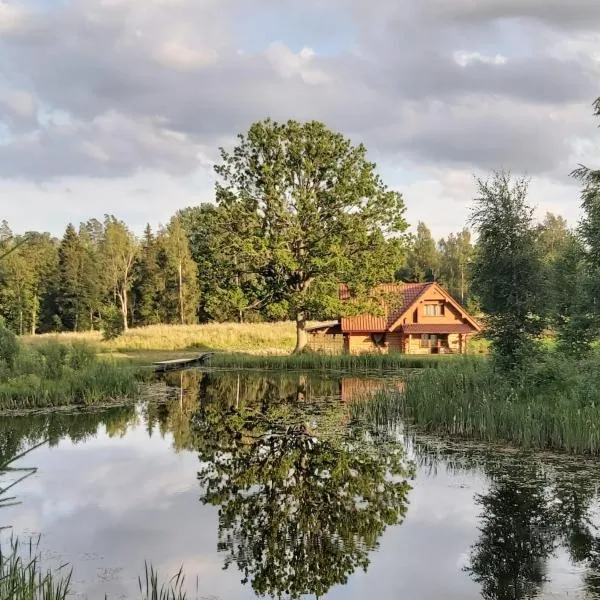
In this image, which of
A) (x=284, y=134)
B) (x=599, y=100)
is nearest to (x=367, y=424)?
(x=599, y=100)

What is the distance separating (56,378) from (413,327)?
23916 millimetres

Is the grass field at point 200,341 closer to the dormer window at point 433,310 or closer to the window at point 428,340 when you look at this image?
the window at point 428,340

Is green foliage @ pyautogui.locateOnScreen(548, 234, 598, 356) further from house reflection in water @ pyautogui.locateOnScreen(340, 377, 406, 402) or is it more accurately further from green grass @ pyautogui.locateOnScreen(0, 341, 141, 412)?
green grass @ pyautogui.locateOnScreen(0, 341, 141, 412)

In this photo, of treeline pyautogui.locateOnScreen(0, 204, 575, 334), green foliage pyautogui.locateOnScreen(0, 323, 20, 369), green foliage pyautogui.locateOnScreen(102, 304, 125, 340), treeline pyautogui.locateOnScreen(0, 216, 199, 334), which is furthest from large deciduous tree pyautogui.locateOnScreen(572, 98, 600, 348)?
treeline pyautogui.locateOnScreen(0, 216, 199, 334)

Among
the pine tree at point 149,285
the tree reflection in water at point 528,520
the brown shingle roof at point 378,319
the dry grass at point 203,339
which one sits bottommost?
the tree reflection in water at point 528,520

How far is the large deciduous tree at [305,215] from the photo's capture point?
109 feet

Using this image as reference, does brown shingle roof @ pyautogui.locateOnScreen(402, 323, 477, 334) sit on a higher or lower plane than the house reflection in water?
higher

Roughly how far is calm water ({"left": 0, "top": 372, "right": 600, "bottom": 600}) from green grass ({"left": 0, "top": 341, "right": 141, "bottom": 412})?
2.40 metres

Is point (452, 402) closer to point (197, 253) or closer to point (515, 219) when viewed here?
point (515, 219)

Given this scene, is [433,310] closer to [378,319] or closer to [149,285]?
[378,319]

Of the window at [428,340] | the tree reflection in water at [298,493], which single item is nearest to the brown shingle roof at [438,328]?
the window at [428,340]

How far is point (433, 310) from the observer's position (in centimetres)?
3962

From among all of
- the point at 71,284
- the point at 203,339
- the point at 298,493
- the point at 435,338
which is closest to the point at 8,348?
the point at 298,493

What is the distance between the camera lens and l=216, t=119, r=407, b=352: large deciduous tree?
109 feet
